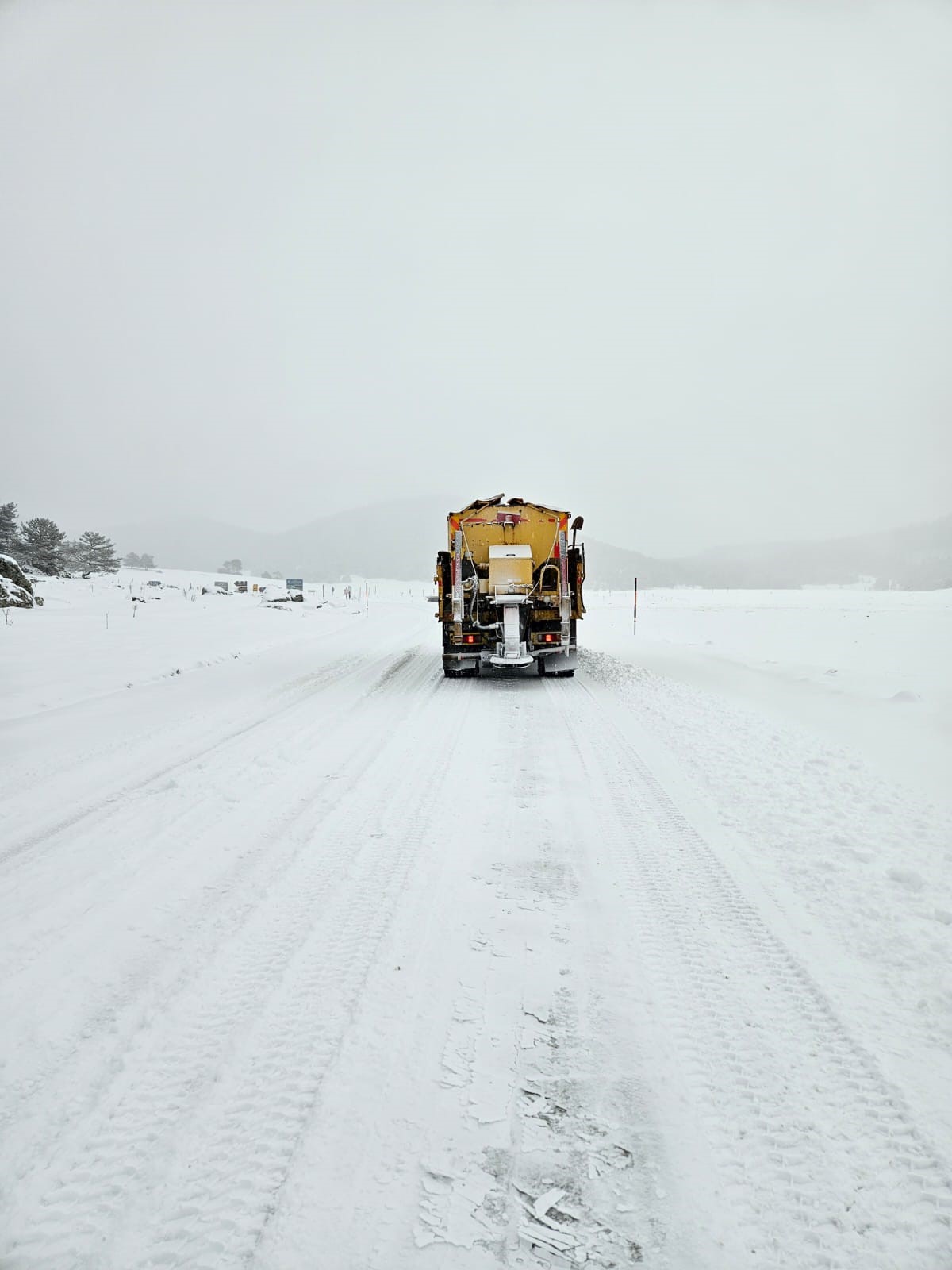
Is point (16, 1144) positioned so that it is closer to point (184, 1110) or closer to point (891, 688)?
point (184, 1110)

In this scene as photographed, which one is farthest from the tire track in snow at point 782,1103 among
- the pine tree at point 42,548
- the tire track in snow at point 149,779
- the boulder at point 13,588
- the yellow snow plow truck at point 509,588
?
the pine tree at point 42,548

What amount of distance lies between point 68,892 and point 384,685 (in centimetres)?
684

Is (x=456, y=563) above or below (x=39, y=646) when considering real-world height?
above

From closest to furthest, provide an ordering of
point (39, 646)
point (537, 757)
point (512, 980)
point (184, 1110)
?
1. point (184, 1110)
2. point (512, 980)
3. point (537, 757)
4. point (39, 646)

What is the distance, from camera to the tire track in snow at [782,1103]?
1639 millimetres

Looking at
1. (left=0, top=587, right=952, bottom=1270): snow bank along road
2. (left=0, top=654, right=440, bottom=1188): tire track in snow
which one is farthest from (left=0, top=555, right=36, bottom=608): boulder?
(left=0, top=654, right=440, bottom=1188): tire track in snow

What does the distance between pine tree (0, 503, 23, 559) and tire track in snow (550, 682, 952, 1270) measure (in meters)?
54.8

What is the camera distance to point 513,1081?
2137mm

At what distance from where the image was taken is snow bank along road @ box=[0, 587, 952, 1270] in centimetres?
167

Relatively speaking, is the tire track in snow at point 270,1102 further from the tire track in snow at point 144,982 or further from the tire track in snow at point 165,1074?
the tire track in snow at point 144,982

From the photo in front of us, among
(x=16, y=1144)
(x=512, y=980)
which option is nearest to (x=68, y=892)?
(x=16, y=1144)

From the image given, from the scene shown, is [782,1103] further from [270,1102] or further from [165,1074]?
[165,1074]

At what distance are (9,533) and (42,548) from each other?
3.30 m

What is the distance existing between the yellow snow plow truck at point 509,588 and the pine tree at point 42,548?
44.2 meters
